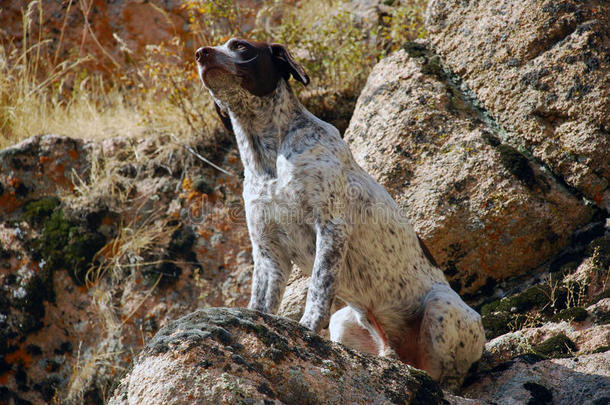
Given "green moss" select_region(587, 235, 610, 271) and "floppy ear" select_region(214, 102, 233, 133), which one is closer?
"floppy ear" select_region(214, 102, 233, 133)

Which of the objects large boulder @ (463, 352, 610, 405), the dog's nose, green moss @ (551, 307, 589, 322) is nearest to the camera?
large boulder @ (463, 352, 610, 405)

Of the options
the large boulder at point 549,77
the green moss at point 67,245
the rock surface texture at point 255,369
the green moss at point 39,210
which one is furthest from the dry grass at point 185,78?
the rock surface texture at point 255,369

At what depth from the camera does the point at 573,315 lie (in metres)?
4.45

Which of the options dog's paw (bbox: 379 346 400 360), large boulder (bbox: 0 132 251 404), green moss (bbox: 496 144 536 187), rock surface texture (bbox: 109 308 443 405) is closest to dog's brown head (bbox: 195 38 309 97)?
rock surface texture (bbox: 109 308 443 405)

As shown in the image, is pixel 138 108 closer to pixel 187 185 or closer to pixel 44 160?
pixel 44 160

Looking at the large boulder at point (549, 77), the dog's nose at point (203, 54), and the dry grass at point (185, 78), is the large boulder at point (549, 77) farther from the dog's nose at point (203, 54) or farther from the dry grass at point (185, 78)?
the dog's nose at point (203, 54)

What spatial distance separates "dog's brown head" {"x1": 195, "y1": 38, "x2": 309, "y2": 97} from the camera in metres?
3.70

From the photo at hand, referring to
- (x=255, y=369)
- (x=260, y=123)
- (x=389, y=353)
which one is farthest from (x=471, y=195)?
(x=255, y=369)

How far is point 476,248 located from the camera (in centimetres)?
530

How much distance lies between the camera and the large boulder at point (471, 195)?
5.25 m

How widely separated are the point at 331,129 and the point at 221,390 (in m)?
1.92

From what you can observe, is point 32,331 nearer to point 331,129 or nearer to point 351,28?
point 331,129

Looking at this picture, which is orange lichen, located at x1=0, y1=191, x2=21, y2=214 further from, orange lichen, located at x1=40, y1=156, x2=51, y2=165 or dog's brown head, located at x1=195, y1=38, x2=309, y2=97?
dog's brown head, located at x1=195, y1=38, x2=309, y2=97

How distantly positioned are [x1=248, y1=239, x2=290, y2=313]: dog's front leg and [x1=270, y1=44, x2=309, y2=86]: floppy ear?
0.96 m
